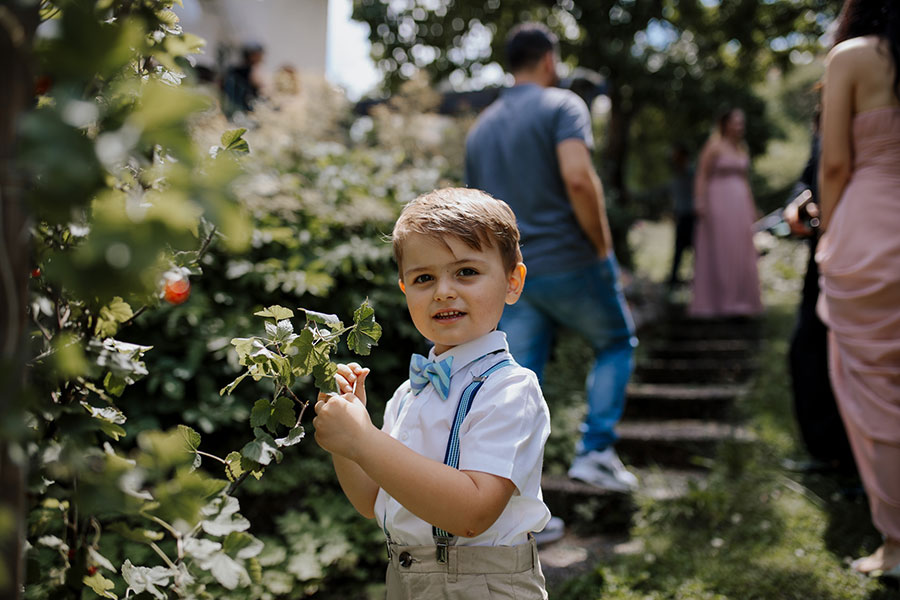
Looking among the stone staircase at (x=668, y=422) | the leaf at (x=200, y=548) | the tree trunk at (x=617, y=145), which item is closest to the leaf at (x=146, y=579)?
the leaf at (x=200, y=548)

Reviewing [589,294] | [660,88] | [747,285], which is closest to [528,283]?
[589,294]

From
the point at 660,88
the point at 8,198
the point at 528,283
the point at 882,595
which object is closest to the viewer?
the point at 8,198

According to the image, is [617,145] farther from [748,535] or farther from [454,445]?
[454,445]

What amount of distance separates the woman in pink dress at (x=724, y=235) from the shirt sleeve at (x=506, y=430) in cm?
644

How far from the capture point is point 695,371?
17.7ft

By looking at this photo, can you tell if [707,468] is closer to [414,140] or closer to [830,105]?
[830,105]

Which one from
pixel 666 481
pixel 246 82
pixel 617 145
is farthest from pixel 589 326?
pixel 617 145

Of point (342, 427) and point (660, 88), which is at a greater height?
point (660, 88)

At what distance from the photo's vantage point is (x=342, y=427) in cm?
115

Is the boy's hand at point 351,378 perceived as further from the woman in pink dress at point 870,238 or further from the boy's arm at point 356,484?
the woman in pink dress at point 870,238

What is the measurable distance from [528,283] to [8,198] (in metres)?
2.49

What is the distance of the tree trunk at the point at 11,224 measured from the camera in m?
0.59

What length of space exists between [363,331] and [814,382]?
9.73ft

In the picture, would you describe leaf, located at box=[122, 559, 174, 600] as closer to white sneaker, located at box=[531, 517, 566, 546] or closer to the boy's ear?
the boy's ear
